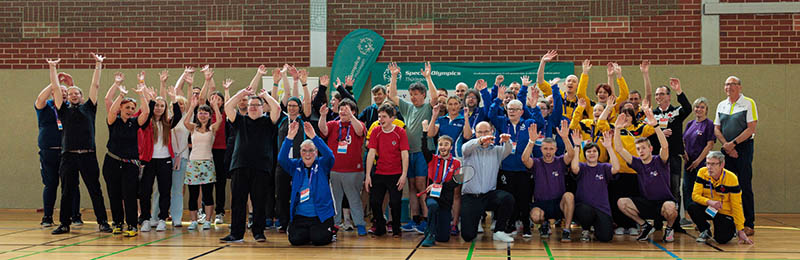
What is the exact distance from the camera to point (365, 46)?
1050cm

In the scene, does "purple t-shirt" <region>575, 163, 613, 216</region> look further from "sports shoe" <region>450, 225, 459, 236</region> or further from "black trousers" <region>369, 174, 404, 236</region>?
"black trousers" <region>369, 174, 404, 236</region>

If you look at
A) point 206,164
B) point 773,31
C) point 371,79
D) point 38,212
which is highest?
point 773,31

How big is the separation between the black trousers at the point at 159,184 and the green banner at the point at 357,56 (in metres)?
3.42

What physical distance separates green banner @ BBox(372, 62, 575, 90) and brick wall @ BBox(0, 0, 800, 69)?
0.56 feet

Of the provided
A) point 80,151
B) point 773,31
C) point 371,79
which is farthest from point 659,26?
point 80,151

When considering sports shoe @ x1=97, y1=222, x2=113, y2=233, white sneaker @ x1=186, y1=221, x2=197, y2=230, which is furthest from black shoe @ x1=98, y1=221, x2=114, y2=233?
white sneaker @ x1=186, y1=221, x2=197, y2=230

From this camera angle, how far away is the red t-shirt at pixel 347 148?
7.48 m

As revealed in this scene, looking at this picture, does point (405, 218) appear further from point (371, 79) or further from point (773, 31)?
point (773, 31)

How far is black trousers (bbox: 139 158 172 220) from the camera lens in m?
7.67

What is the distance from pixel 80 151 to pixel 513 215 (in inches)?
188

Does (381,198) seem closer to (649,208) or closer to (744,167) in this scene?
→ (649,208)

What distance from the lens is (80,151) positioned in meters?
7.44

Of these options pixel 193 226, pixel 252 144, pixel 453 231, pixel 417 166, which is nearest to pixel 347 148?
pixel 417 166

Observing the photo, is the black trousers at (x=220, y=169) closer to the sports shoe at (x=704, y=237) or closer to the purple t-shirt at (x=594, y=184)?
the purple t-shirt at (x=594, y=184)
